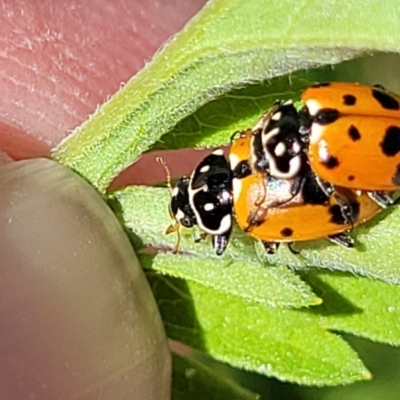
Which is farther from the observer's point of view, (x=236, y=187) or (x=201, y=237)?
(x=236, y=187)

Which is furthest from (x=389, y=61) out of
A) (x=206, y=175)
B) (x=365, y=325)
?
(x=365, y=325)

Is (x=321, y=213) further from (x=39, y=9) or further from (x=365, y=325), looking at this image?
(x=39, y=9)

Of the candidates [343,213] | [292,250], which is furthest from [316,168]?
[292,250]

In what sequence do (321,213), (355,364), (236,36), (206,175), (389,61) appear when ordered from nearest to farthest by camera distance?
(236,36), (355,364), (321,213), (206,175), (389,61)

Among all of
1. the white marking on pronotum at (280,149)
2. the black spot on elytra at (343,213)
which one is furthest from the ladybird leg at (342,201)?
the white marking on pronotum at (280,149)

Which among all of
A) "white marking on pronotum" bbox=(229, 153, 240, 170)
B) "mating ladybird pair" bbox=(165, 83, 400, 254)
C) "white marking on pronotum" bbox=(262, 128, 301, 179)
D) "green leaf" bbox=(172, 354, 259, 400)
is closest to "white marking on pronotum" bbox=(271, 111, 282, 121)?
"mating ladybird pair" bbox=(165, 83, 400, 254)

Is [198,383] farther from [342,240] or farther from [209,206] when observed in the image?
[342,240]

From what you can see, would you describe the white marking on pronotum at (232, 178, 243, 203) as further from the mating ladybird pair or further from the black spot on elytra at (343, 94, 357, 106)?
the black spot on elytra at (343, 94, 357, 106)
